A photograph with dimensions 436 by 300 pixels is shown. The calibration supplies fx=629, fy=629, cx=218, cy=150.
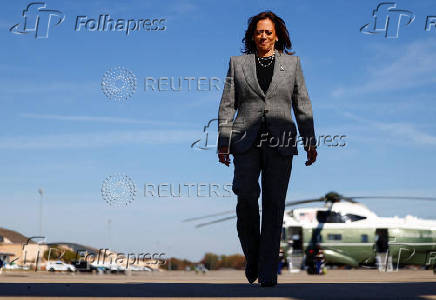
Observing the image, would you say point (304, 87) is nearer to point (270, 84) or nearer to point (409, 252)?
point (270, 84)

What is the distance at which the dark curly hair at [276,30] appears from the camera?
18.0 feet

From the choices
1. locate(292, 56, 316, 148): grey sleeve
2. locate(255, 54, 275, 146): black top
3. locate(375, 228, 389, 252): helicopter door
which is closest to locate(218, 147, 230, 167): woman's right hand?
locate(255, 54, 275, 146): black top

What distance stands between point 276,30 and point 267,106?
2.52 feet

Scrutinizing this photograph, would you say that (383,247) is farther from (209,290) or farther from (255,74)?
(209,290)

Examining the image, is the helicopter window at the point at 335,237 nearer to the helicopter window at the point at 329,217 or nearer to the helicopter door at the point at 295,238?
the helicopter window at the point at 329,217

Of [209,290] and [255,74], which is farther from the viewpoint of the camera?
[255,74]

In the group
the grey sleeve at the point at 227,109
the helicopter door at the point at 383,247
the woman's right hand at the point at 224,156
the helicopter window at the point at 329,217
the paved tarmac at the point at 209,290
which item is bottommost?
the helicopter door at the point at 383,247

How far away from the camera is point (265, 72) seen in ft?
17.4

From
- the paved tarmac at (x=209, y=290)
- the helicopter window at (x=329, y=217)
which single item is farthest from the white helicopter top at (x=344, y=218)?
the paved tarmac at (x=209, y=290)

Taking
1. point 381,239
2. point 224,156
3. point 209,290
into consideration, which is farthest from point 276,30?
point 381,239

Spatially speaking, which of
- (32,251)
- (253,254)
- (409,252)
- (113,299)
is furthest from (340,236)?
(32,251)

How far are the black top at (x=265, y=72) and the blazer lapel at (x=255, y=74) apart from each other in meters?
0.04

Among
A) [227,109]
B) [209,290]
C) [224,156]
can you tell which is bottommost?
[209,290]

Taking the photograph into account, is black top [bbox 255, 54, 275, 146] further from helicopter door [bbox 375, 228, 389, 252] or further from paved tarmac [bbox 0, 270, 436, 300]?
helicopter door [bbox 375, 228, 389, 252]
